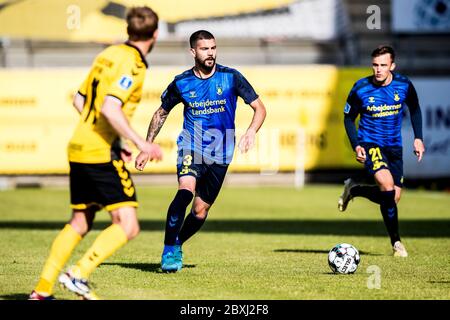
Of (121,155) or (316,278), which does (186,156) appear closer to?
(316,278)

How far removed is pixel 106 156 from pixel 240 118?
20300mm

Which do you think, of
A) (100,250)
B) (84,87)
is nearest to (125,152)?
(84,87)

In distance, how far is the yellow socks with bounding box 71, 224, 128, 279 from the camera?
788 centimetres

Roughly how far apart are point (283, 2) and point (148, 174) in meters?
8.42

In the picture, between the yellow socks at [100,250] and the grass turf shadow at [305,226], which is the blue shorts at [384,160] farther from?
the yellow socks at [100,250]

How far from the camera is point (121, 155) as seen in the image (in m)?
8.07

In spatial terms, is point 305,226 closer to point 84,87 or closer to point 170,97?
point 170,97

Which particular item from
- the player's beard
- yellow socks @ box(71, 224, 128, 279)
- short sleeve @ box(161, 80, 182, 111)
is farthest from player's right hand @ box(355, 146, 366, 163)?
yellow socks @ box(71, 224, 128, 279)

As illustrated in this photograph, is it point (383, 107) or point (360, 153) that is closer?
point (360, 153)

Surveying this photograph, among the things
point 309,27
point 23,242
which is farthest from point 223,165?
point 309,27

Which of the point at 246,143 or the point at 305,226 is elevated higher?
the point at 246,143

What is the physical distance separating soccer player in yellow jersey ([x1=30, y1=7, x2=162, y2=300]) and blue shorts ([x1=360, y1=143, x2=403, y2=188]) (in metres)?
5.11

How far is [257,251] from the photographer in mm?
13133

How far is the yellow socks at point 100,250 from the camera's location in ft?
25.9
